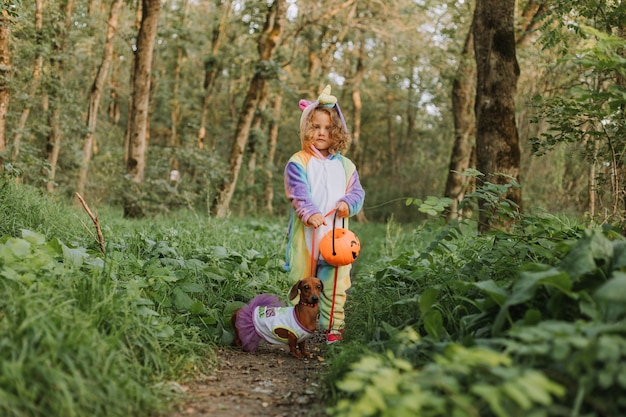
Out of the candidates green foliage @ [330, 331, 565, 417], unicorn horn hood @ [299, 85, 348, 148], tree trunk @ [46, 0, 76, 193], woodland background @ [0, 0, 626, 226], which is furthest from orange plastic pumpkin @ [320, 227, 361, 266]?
tree trunk @ [46, 0, 76, 193]

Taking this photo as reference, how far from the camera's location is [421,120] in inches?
1735

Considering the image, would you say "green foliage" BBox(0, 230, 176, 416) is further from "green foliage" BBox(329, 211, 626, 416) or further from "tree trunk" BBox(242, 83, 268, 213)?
"tree trunk" BBox(242, 83, 268, 213)

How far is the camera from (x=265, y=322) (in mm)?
4629

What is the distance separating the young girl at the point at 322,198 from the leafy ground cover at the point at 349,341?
1.01ft

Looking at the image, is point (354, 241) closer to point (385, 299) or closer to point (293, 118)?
point (385, 299)

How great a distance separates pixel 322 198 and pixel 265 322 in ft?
3.64

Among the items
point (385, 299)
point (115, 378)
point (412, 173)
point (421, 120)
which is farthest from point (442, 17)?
point (421, 120)

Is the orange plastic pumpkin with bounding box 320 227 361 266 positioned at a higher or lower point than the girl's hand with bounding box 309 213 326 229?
lower

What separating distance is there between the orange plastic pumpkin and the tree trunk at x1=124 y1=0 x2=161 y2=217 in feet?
28.8

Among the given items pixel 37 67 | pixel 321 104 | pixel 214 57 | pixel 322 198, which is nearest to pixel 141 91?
pixel 37 67

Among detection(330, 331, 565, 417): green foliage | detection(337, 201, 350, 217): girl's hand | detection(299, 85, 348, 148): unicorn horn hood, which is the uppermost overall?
detection(299, 85, 348, 148): unicorn horn hood

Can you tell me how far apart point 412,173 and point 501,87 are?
24092 millimetres

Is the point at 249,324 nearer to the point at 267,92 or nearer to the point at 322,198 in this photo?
the point at 322,198

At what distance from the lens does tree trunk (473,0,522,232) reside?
23.6 feet
